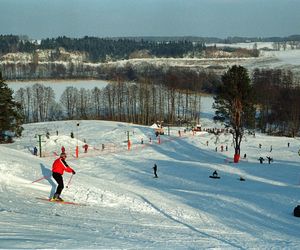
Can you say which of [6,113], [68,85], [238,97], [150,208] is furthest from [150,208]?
[68,85]

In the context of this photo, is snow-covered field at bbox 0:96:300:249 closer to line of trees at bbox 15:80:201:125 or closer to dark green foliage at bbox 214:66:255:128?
dark green foliage at bbox 214:66:255:128

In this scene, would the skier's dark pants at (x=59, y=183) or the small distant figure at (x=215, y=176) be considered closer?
the skier's dark pants at (x=59, y=183)

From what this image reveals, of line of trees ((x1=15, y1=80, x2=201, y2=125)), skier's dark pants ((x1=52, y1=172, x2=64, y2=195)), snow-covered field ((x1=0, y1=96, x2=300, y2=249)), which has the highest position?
skier's dark pants ((x1=52, y1=172, x2=64, y2=195))

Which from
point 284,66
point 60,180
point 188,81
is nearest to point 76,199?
point 60,180

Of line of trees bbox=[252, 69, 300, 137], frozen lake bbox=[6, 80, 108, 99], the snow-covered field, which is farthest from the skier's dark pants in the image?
frozen lake bbox=[6, 80, 108, 99]

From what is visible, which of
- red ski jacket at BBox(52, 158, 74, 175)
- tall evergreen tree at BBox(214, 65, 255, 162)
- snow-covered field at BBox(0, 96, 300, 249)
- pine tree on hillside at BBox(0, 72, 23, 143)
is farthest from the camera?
pine tree on hillside at BBox(0, 72, 23, 143)

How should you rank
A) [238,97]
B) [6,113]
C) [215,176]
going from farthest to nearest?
[6,113], [238,97], [215,176]

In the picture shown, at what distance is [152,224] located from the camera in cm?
1347

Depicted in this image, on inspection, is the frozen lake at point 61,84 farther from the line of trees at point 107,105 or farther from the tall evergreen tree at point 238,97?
the tall evergreen tree at point 238,97

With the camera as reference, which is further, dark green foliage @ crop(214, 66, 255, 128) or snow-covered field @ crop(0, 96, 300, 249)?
dark green foliage @ crop(214, 66, 255, 128)

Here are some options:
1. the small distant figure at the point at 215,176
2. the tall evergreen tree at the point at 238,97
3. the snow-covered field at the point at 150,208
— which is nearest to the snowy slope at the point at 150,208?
the snow-covered field at the point at 150,208

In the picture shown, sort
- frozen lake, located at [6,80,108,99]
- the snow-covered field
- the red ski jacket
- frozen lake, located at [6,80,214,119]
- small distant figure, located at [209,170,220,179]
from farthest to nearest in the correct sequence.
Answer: frozen lake, located at [6,80,108,99], frozen lake, located at [6,80,214,119], small distant figure, located at [209,170,220,179], the red ski jacket, the snow-covered field

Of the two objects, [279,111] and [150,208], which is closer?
[150,208]

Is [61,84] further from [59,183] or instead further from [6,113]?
[59,183]
